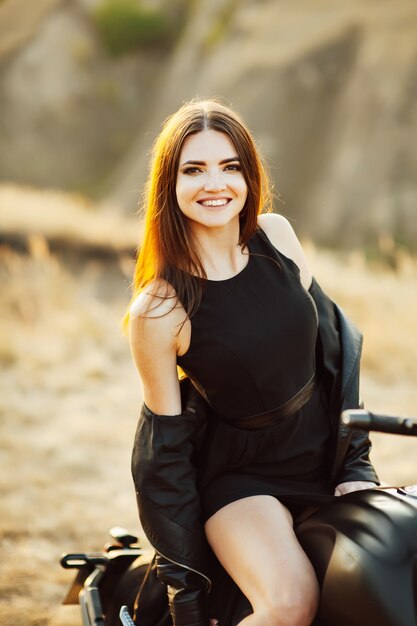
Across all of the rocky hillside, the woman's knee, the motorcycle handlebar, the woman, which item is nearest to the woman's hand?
the woman

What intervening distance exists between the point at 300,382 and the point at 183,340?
1.12ft

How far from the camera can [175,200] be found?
227 centimetres

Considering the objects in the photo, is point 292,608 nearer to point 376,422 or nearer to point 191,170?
point 376,422

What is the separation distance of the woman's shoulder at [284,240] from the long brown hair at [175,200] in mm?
128

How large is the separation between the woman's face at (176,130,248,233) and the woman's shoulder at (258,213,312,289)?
21cm

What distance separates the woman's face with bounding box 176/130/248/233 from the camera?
7.23 feet

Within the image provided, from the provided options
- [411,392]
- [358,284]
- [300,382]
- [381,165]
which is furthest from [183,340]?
[381,165]

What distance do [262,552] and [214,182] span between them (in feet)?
3.07

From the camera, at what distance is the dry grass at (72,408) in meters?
3.56

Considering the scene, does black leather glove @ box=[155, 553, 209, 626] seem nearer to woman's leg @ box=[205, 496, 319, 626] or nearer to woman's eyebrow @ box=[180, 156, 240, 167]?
woman's leg @ box=[205, 496, 319, 626]

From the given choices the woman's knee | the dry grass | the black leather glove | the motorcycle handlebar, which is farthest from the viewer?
the dry grass

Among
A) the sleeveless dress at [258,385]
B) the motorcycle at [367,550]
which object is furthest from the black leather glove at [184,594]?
the motorcycle at [367,550]

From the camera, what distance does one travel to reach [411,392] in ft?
18.2

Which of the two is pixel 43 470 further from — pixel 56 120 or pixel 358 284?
pixel 56 120
